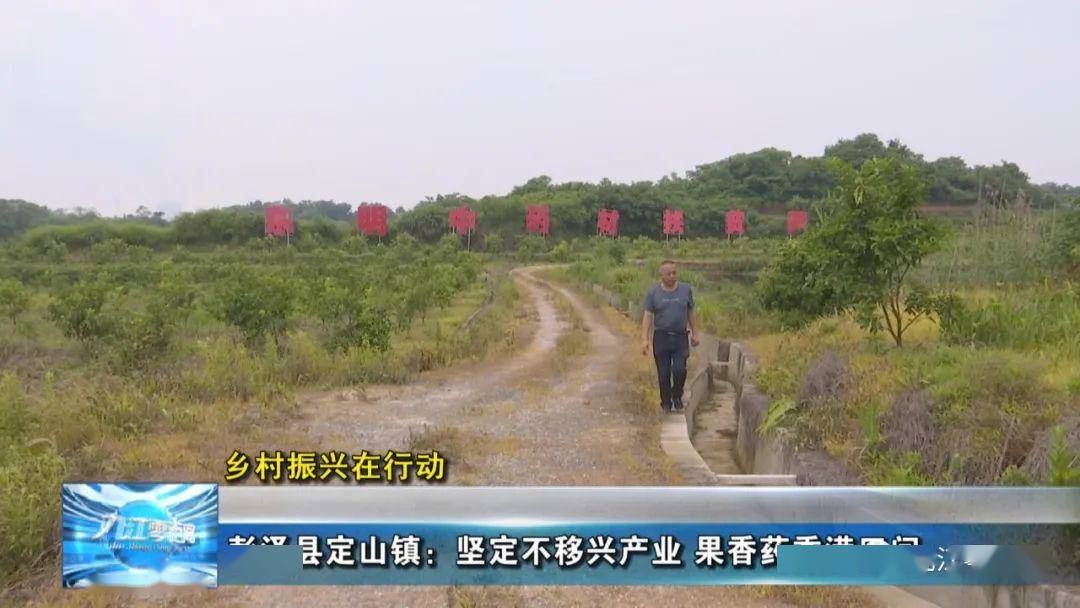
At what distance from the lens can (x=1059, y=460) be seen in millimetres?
3250

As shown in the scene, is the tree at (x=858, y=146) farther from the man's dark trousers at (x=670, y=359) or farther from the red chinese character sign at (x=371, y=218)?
the man's dark trousers at (x=670, y=359)

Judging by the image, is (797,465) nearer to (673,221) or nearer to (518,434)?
(518,434)

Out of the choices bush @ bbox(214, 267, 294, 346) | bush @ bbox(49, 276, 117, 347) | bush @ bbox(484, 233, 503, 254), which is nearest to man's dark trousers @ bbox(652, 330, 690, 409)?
bush @ bbox(214, 267, 294, 346)

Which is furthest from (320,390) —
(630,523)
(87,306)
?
(630,523)

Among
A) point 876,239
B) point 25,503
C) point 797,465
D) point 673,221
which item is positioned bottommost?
point 797,465

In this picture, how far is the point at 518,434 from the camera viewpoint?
6.69m

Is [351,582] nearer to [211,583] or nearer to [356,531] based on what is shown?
[356,531]

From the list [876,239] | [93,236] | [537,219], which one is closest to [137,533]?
[876,239]

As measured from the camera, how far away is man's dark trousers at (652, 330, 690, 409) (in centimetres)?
684

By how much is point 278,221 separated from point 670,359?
43909mm

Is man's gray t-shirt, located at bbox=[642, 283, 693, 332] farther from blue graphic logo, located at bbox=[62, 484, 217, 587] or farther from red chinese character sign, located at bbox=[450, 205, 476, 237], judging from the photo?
red chinese character sign, located at bbox=[450, 205, 476, 237]

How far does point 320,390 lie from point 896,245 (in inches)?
262

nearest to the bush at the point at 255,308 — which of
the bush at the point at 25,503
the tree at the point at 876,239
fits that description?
the bush at the point at 25,503

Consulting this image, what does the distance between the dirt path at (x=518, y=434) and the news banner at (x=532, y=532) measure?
1.15 meters
